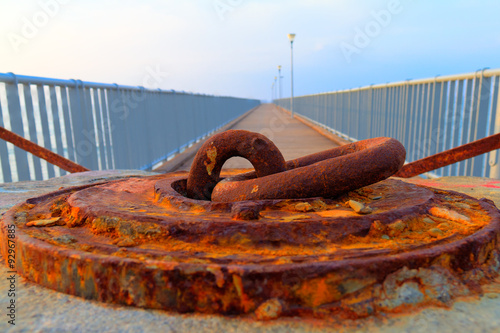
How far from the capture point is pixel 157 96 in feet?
25.5

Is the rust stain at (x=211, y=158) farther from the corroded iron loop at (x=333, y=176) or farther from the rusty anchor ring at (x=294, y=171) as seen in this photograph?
the corroded iron loop at (x=333, y=176)

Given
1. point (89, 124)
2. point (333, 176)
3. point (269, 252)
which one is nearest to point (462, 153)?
point (333, 176)

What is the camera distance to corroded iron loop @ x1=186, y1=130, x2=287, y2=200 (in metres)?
1.69

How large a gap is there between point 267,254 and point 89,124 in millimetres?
4630

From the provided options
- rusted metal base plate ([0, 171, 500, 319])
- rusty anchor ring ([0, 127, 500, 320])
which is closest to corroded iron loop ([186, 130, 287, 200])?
rusty anchor ring ([0, 127, 500, 320])

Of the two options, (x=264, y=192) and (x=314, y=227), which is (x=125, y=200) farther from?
(x=314, y=227)

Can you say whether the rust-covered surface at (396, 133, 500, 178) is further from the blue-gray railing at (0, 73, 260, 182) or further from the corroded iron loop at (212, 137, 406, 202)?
the blue-gray railing at (0, 73, 260, 182)

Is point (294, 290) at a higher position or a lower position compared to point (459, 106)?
lower

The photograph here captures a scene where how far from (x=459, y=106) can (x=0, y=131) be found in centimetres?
507

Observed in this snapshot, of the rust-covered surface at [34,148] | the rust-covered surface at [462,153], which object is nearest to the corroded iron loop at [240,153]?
the rust-covered surface at [462,153]

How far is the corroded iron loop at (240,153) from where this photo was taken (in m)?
1.69

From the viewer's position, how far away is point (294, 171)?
1567 mm

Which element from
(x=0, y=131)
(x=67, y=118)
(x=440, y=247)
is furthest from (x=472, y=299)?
(x=67, y=118)

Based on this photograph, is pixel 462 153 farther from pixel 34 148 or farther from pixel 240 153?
pixel 34 148
